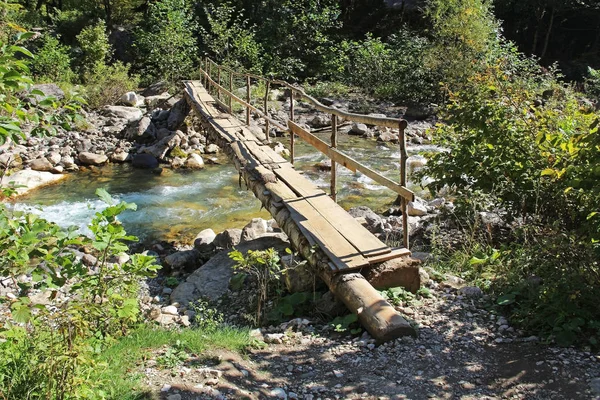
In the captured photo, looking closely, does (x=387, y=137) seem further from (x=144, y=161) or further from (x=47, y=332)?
(x=47, y=332)

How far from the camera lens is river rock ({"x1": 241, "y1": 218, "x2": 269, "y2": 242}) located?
745 centimetres

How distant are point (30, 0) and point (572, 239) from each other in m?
31.0

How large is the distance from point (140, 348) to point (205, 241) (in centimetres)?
431

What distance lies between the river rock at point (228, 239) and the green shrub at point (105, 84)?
34.9 ft

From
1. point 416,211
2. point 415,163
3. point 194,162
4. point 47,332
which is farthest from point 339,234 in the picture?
point 194,162

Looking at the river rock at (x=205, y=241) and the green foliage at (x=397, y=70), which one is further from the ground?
the green foliage at (x=397, y=70)

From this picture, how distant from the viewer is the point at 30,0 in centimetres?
2861

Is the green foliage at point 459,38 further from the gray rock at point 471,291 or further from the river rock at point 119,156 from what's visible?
the gray rock at point 471,291

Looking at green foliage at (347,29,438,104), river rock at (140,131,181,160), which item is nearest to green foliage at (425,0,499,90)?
green foliage at (347,29,438,104)

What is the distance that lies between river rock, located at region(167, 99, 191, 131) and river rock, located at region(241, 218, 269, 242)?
25.8 ft

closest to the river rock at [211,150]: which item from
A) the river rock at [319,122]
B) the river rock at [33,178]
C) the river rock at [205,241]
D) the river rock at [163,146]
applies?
the river rock at [163,146]

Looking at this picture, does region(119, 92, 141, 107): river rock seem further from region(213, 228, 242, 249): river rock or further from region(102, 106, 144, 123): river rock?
region(213, 228, 242, 249): river rock

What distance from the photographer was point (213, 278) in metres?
6.32

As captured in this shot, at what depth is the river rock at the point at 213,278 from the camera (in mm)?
6055
